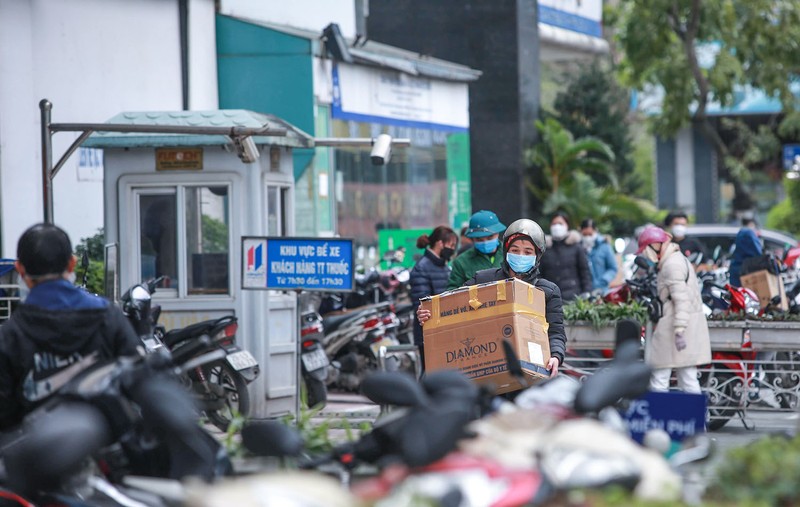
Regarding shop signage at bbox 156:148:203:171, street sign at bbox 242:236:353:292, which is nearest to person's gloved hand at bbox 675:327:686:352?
street sign at bbox 242:236:353:292

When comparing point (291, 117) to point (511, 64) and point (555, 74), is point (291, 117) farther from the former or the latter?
point (555, 74)

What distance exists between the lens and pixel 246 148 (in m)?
11.7

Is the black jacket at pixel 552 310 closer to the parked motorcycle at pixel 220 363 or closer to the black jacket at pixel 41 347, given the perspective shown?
the parked motorcycle at pixel 220 363

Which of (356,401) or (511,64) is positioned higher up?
(511,64)

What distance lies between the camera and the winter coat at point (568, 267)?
16031 mm

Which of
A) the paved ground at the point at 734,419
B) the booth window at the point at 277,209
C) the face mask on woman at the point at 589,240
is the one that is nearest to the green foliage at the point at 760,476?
the paved ground at the point at 734,419

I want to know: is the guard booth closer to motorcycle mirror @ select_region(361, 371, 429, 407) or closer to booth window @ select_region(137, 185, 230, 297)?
booth window @ select_region(137, 185, 230, 297)

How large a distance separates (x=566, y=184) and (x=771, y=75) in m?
4.82

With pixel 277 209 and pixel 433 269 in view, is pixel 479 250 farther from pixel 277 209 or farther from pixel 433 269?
pixel 277 209

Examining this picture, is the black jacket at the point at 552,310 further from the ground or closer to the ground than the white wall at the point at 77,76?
closer to the ground

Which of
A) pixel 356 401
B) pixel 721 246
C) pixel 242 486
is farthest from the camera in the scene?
pixel 721 246

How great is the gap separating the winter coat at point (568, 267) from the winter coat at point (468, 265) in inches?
231

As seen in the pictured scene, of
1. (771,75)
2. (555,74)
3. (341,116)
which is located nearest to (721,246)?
(771,75)

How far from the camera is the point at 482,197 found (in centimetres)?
2889
